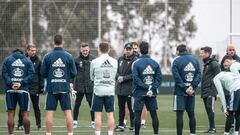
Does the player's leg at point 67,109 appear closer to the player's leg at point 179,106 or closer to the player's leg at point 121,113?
the player's leg at point 179,106

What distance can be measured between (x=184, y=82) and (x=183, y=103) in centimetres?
45

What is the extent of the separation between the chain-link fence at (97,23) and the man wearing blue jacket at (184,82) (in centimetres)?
2292

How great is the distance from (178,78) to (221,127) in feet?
15.2

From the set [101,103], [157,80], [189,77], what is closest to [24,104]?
[101,103]

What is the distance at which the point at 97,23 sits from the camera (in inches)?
1547

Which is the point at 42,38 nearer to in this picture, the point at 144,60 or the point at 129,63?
the point at 129,63

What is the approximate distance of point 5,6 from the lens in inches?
1563

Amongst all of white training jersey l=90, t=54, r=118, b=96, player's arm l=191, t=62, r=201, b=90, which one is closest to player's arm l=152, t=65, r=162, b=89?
player's arm l=191, t=62, r=201, b=90

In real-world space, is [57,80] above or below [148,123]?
above

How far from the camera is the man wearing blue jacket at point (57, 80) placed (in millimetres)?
15312

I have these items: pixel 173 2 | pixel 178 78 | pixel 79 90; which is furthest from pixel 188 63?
pixel 173 2

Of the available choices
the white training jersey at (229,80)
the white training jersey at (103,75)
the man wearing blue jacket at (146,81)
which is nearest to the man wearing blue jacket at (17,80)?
the white training jersey at (103,75)

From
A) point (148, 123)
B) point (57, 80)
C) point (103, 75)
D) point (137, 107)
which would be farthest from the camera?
point (148, 123)

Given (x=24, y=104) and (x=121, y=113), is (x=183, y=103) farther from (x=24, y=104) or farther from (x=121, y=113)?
(x=24, y=104)
